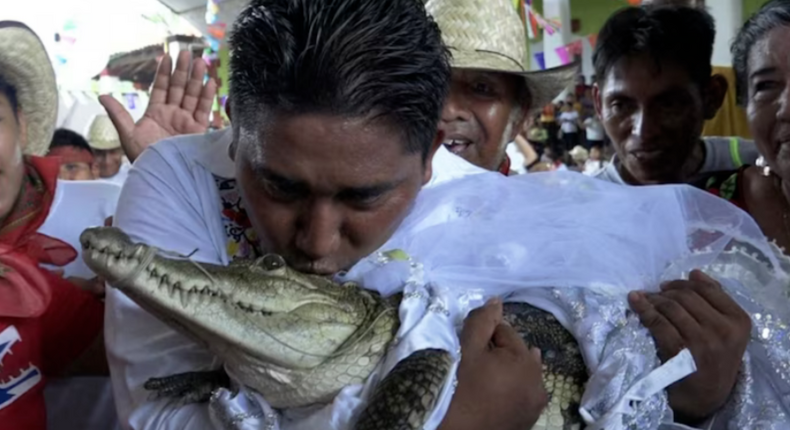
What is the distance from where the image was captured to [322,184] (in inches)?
41.7

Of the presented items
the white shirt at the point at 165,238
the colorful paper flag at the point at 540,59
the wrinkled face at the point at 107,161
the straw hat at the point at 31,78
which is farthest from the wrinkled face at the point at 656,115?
the colorful paper flag at the point at 540,59

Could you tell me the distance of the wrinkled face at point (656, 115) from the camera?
2.09 m

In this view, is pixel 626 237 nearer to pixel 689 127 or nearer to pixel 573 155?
pixel 689 127

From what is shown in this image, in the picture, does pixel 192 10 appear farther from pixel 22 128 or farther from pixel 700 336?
pixel 700 336

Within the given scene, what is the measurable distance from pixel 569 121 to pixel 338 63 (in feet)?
28.8

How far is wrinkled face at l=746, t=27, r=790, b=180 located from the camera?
5.53 ft

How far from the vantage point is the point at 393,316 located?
1.06m

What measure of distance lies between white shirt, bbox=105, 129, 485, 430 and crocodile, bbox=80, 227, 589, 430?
3 centimetres

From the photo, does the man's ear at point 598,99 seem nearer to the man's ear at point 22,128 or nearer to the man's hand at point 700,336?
the man's hand at point 700,336

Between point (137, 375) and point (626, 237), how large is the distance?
2.49 feet

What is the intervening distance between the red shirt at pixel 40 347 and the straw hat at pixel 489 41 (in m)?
0.97

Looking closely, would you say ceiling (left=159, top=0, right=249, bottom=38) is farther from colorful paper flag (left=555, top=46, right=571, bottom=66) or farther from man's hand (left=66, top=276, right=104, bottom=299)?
man's hand (left=66, top=276, right=104, bottom=299)

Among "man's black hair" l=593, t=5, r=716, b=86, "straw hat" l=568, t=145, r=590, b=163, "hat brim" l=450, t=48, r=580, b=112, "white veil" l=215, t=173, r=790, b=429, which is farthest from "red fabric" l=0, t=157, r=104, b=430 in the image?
"straw hat" l=568, t=145, r=590, b=163

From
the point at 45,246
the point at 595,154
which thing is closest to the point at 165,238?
the point at 45,246
